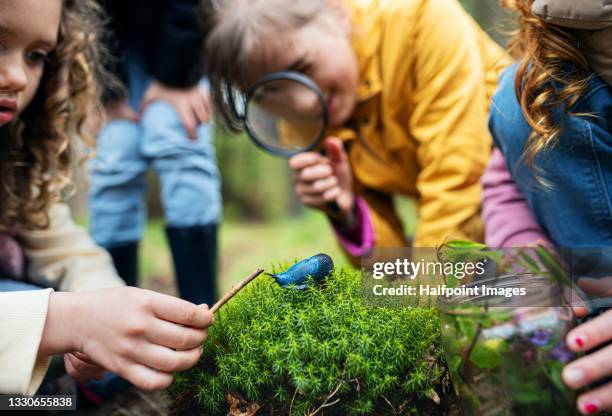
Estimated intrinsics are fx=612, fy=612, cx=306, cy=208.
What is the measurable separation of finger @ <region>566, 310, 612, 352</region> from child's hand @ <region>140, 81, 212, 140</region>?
1.76 m

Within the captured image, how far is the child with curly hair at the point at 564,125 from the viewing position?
115 centimetres

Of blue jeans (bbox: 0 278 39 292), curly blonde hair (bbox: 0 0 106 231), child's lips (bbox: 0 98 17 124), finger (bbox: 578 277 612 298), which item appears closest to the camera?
finger (bbox: 578 277 612 298)

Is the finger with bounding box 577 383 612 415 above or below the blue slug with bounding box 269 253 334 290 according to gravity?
above

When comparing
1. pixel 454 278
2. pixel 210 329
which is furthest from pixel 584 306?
pixel 210 329

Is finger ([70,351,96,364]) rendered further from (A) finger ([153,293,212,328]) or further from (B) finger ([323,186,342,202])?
(B) finger ([323,186,342,202])

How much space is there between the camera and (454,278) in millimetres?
1013

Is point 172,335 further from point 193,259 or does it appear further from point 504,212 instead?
point 193,259

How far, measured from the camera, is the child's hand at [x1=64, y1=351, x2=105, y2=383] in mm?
1170

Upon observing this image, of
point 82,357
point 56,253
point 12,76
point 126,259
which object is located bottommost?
point 126,259

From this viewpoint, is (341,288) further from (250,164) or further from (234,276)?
(250,164)

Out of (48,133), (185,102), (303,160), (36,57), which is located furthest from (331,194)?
(36,57)

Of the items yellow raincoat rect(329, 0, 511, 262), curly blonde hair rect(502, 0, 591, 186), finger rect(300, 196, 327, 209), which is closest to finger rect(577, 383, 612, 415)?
curly blonde hair rect(502, 0, 591, 186)

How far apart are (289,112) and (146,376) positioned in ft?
4.30

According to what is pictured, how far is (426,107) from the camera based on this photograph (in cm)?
221
